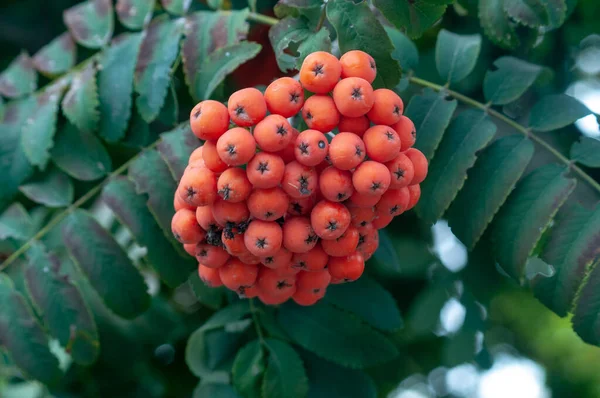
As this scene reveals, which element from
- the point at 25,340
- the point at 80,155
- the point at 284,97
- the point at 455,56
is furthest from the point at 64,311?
the point at 455,56

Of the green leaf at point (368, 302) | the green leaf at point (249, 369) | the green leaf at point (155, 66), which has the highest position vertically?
the green leaf at point (155, 66)

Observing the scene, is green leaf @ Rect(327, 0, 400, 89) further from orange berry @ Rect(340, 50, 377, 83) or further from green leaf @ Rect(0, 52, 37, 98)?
green leaf @ Rect(0, 52, 37, 98)

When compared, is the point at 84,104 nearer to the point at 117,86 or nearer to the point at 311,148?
the point at 117,86

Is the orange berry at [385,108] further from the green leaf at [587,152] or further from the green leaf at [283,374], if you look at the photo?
the green leaf at [283,374]

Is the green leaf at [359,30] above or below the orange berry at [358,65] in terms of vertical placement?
above

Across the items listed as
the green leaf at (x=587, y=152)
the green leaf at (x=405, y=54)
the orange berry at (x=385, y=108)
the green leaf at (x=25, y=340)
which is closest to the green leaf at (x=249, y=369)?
the green leaf at (x=25, y=340)

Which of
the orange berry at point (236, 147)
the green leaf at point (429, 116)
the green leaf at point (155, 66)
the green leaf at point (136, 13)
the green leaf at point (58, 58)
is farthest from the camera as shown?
the green leaf at point (58, 58)

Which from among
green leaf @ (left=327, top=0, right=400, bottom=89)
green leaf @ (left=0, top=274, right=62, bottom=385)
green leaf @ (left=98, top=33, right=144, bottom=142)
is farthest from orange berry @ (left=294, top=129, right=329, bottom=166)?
green leaf @ (left=0, top=274, right=62, bottom=385)

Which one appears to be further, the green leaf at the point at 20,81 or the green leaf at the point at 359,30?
the green leaf at the point at 20,81

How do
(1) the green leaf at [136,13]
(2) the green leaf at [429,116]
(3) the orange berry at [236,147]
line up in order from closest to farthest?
(3) the orange berry at [236,147], (2) the green leaf at [429,116], (1) the green leaf at [136,13]
